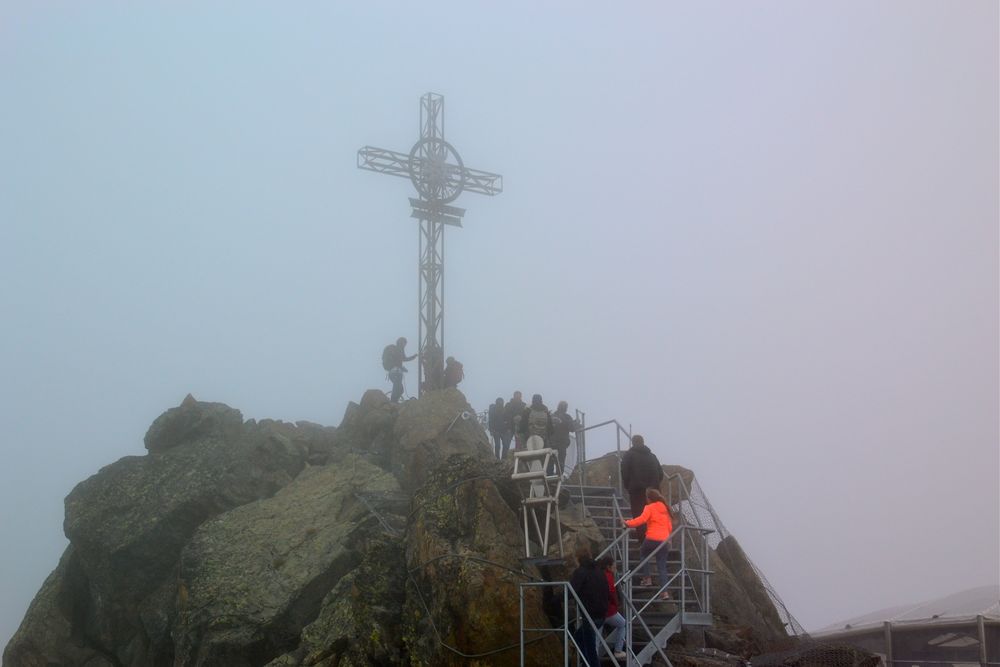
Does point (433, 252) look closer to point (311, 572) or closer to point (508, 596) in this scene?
point (311, 572)

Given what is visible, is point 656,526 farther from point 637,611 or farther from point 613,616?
point 613,616

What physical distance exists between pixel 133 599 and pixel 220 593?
3.90 metres

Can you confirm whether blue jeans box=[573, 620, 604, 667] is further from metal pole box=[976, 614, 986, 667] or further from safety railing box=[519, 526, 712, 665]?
metal pole box=[976, 614, 986, 667]

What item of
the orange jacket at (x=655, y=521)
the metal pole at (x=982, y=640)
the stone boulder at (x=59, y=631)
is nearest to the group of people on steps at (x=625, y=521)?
the orange jacket at (x=655, y=521)

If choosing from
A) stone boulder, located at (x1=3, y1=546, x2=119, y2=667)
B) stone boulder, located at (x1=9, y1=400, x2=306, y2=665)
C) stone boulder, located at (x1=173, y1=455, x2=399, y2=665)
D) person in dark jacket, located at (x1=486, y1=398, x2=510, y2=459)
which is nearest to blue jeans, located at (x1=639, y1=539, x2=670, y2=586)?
stone boulder, located at (x1=173, y1=455, x2=399, y2=665)

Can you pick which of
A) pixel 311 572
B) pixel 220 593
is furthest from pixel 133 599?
pixel 311 572

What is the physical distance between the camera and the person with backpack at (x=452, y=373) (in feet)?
99.4

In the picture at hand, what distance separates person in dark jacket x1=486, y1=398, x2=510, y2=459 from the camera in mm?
26359

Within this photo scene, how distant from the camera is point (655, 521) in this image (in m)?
17.0

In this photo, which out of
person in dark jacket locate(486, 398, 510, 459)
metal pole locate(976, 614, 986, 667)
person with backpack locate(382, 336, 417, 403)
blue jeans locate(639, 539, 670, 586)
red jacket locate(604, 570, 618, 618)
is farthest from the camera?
person with backpack locate(382, 336, 417, 403)

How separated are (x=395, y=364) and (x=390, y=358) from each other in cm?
28

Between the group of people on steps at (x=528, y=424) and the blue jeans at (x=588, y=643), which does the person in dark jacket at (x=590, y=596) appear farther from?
the group of people on steps at (x=528, y=424)

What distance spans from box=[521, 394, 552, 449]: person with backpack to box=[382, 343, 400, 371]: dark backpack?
32.3 feet

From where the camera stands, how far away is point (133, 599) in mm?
23812
